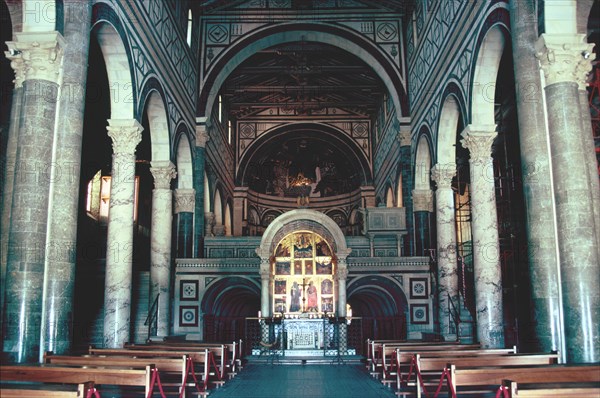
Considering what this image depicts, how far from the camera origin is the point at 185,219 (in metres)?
24.0

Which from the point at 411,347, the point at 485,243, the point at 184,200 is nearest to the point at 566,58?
the point at 485,243

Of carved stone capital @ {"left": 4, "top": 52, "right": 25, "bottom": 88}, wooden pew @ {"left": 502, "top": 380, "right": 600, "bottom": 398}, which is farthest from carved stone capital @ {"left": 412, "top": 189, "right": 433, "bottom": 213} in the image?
wooden pew @ {"left": 502, "top": 380, "right": 600, "bottom": 398}

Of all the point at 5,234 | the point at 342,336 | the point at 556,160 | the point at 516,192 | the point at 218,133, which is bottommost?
the point at 342,336

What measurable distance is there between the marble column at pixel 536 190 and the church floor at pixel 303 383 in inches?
126

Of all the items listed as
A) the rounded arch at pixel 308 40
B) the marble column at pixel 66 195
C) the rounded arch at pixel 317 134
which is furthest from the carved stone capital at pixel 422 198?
the marble column at pixel 66 195

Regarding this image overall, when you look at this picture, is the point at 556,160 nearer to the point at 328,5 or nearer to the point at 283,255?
the point at 283,255

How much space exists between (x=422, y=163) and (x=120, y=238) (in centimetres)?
1368

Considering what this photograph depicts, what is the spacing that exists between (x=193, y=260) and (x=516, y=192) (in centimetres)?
1327

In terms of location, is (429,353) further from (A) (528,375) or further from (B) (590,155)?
(B) (590,155)

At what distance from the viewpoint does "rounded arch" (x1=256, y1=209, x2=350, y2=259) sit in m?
22.2

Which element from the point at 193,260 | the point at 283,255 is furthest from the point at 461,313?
the point at 193,260

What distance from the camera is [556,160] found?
10633 millimetres

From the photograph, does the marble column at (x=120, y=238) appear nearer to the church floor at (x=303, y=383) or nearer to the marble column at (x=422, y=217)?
the church floor at (x=303, y=383)

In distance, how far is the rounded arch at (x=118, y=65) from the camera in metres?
15.0
